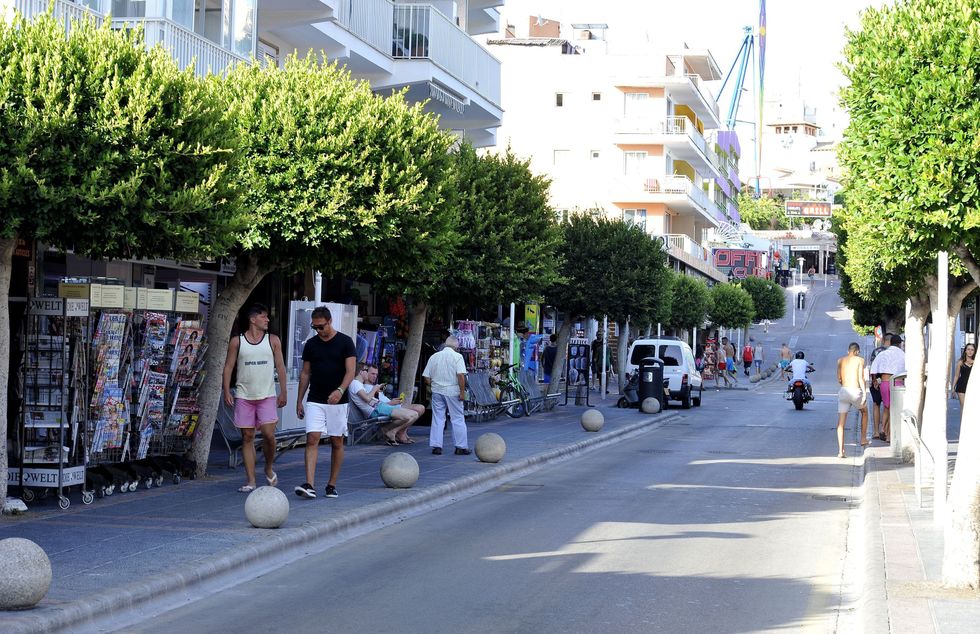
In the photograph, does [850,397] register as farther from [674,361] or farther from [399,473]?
[674,361]

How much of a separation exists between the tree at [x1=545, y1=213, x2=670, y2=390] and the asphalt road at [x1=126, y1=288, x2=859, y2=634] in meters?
19.7

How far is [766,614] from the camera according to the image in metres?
8.16

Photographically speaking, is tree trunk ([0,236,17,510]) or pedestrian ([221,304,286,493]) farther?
pedestrian ([221,304,286,493])

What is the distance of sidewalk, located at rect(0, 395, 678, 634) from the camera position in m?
7.86

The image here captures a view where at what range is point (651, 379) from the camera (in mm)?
33000

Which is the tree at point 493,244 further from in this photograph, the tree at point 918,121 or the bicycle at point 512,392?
the tree at point 918,121

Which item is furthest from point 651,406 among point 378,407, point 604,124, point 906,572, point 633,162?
point 604,124

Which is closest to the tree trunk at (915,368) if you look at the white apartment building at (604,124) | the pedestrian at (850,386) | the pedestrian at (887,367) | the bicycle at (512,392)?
the pedestrian at (850,386)

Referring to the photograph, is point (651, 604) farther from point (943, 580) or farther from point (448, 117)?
point (448, 117)

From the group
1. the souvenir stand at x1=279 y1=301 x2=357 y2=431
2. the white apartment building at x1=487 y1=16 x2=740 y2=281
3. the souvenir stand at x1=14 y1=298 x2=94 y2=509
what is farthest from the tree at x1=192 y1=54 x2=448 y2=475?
the white apartment building at x1=487 y1=16 x2=740 y2=281

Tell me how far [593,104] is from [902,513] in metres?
57.3

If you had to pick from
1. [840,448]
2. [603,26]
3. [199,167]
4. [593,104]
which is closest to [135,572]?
[199,167]

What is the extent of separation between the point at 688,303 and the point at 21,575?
Answer: 55350 millimetres

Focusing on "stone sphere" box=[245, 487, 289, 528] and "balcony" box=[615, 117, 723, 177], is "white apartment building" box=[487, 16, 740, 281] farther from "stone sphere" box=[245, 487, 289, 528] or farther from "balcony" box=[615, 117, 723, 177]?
"stone sphere" box=[245, 487, 289, 528]
